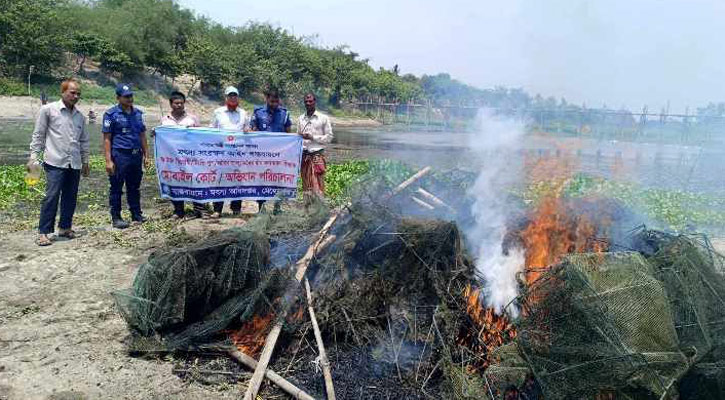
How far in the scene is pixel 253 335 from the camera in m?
4.91

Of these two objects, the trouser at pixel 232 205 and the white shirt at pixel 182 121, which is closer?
the white shirt at pixel 182 121

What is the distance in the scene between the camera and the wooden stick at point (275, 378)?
4152mm

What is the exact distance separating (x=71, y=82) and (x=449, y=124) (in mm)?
44492

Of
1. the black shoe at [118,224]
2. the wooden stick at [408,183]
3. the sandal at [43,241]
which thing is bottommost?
the sandal at [43,241]

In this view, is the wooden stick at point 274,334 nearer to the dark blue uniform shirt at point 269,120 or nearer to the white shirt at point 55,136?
the dark blue uniform shirt at point 269,120

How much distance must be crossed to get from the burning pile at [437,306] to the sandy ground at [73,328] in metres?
0.38

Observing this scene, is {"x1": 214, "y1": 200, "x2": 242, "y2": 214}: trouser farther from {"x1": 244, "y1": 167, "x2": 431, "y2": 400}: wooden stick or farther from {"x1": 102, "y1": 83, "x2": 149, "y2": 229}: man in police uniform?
{"x1": 244, "y1": 167, "x2": 431, "y2": 400}: wooden stick

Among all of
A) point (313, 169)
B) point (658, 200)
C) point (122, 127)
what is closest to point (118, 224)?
point (122, 127)

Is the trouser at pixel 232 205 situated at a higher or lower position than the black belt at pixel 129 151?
lower

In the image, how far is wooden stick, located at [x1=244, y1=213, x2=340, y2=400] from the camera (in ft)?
13.8

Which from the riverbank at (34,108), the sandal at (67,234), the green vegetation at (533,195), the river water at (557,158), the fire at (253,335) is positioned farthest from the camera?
the riverbank at (34,108)

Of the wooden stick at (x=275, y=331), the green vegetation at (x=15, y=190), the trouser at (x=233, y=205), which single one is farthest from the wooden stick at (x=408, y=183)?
the green vegetation at (x=15, y=190)

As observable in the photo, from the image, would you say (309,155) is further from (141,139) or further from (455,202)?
(455,202)

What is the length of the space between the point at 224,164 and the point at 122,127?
1.69 metres
